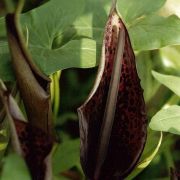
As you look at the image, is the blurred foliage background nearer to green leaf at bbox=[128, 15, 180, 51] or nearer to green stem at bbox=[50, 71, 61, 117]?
green stem at bbox=[50, 71, 61, 117]

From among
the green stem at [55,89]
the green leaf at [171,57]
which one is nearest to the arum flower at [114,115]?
the green stem at [55,89]

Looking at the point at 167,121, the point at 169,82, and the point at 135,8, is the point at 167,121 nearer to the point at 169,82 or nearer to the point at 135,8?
the point at 169,82

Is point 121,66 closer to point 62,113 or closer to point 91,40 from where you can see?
point 91,40

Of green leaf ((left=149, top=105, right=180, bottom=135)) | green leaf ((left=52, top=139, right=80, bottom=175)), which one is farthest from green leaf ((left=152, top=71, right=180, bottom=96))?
green leaf ((left=52, top=139, right=80, bottom=175))

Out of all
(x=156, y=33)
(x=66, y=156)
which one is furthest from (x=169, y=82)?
(x=66, y=156)

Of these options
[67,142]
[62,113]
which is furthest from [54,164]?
[62,113]
